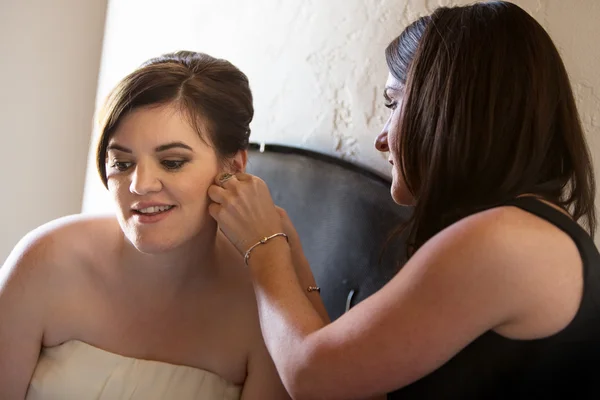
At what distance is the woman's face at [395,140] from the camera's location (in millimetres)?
989

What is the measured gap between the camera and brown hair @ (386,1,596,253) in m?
0.87

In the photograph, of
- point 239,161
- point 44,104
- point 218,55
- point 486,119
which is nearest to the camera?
point 486,119

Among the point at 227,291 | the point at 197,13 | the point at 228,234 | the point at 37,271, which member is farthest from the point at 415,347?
the point at 197,13

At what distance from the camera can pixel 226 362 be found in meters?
1.16

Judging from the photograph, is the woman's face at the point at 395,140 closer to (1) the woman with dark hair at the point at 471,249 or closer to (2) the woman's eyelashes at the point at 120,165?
(1) the woman with dark hair at the point at 471,249

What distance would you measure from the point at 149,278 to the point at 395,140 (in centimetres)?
54

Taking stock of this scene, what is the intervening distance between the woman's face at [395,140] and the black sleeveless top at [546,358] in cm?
22

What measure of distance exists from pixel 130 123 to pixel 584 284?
73 centimetres

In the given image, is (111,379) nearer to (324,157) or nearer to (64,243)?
(64,243)

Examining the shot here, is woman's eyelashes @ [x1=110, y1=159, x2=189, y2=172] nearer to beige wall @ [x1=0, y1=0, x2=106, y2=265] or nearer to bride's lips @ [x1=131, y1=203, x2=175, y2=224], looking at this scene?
bride's lips @ [x1=131, y1=203, x2=175, y2=224]

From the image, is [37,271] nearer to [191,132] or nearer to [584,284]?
[191,132]

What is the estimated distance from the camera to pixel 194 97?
112 centimetres

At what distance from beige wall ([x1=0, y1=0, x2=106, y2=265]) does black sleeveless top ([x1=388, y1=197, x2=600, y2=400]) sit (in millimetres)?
1729

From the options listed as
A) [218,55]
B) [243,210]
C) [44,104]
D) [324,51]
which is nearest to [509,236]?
[243,210]
